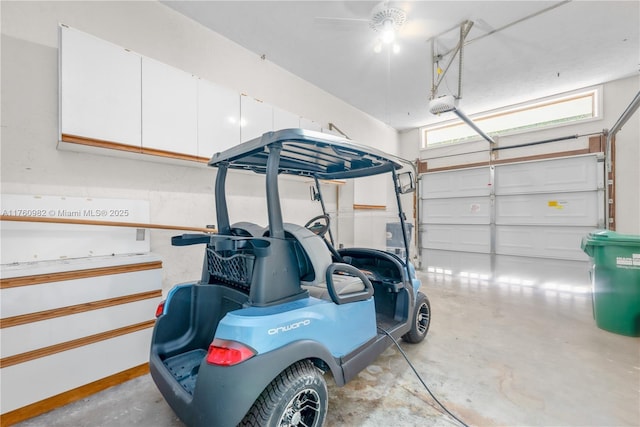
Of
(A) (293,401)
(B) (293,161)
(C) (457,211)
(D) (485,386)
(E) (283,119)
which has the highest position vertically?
(E) (283,119)

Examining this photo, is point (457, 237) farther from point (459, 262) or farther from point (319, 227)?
point (319, 227)

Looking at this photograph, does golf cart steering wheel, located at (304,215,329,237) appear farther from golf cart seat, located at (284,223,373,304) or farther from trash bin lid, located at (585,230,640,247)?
Answer: trash bin lid, located at (585,230,640,247)

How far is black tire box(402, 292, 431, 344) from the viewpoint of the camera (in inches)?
99.6

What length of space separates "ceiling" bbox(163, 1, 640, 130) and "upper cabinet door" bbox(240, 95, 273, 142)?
859 mm

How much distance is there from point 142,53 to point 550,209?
254 inches

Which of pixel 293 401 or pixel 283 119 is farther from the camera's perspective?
pixel 283 119

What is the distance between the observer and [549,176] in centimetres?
482

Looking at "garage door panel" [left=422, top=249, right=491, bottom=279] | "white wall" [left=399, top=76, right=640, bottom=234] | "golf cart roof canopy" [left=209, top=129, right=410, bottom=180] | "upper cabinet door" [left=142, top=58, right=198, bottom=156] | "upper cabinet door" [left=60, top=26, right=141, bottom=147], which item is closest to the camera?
"golf cart roof canopy" [left=209, top=129, right=410, bottom=180]

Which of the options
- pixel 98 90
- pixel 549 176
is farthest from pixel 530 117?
pixel 98 90

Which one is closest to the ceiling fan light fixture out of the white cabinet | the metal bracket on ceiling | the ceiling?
the ceiling

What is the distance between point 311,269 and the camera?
61.0 inches

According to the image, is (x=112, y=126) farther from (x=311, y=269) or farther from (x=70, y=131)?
(x=311, y=269)

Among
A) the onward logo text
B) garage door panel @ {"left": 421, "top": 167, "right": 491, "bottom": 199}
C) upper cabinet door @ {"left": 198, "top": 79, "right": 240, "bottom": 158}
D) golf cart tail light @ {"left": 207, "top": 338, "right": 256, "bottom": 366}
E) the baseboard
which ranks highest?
upper cabinet door @ {"left": 198, "top": 79, "right": 240, "bottom": 158}

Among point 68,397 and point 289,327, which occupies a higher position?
point 289,327
